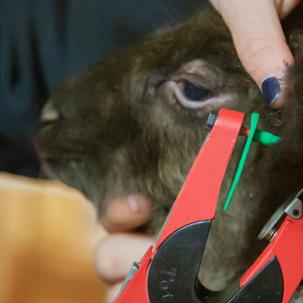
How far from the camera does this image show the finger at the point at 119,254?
73.7 inches

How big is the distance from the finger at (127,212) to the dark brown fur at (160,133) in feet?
0.06

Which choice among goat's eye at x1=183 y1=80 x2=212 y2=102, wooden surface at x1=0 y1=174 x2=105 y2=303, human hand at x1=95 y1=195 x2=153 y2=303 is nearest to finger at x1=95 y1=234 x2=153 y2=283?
human hand at x1=95 y1=195 x2=153 y2=303

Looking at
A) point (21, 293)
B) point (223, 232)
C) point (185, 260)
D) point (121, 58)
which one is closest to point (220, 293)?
point (185, 260)

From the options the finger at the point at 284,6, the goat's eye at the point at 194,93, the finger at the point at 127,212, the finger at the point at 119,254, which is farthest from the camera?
the finger at the point at 119,254

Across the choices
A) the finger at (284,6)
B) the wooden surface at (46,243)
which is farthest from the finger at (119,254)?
the wooden surface at (46,243)

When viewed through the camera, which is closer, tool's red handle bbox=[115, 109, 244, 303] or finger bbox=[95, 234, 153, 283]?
tool's red handle bbox=[115, 109, 244, 303]

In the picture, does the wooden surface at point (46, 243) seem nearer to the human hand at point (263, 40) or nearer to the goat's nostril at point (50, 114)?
the goat's nostril at point (50, 114)

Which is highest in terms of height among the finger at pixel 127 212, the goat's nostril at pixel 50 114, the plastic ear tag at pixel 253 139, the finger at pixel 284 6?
the finger at pixel 284 6

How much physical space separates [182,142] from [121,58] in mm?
285

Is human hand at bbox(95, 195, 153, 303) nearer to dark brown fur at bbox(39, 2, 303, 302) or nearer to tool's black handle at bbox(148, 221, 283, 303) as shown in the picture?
dark brown fur at bbox(39, 2, 303, 302)

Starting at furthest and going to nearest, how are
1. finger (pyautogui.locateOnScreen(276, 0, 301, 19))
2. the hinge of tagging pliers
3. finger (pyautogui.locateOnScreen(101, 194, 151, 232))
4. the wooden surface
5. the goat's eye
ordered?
1. the wooden surface
2. finger (pyautogui.locateOnScreen(101, 194, 151, 232))
3. the goat's eye
4. finger (pyautogui.locateOnScreen(276, 0, 301, 19))
5. the hinge of tagging pliers

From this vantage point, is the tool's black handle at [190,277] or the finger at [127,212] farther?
the finger at [127,212]

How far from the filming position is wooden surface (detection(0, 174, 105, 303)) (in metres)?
3.19

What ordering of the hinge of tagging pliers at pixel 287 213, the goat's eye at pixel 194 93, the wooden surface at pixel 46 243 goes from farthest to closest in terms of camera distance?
the wooden surface at pixel 46 243
the goat's eye at pixel 194 93
the hinge of tagging pliers at pixel 287 213
